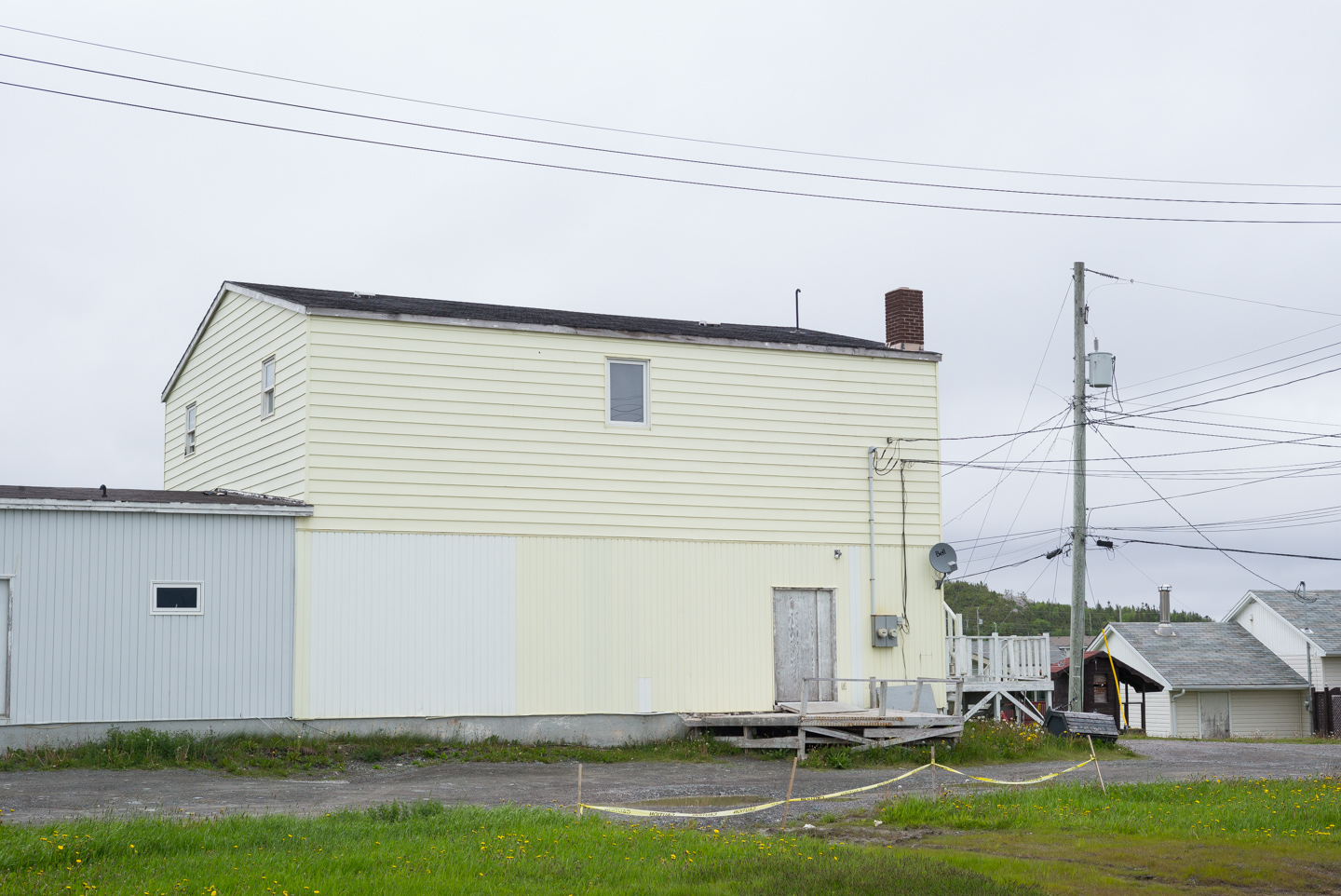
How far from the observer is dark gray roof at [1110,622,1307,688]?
48938 mm

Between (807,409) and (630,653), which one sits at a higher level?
(807,409)

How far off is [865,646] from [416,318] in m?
9.49

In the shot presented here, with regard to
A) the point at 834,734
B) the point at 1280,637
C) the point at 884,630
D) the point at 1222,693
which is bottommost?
the point at 1222,693

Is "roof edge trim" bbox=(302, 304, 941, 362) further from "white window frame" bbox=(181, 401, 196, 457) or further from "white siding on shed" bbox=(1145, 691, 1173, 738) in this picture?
"white siding on shed" bbox=(1145, 691, 1173, 738)

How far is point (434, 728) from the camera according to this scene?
19.3 m

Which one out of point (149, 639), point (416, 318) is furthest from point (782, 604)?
point (149, 639)

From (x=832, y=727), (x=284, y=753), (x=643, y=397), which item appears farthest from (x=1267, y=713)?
(x=284, y=753)

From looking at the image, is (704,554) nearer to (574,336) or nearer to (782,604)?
(782,604)

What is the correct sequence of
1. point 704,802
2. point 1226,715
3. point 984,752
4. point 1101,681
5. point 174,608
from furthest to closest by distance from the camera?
point 1226,715 → point 1101,681 → point 984,752 → point 174,608 → point 704,802

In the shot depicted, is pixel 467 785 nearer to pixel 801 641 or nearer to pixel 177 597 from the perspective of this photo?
pixel 177 597

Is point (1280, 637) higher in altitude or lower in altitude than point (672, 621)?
lower

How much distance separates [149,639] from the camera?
17.8 metres

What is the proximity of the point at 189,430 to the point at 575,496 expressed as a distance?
29.8 ft

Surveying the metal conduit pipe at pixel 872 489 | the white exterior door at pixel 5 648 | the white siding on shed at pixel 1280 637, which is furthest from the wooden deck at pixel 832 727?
the white siding on shed at pixel 1280 637
